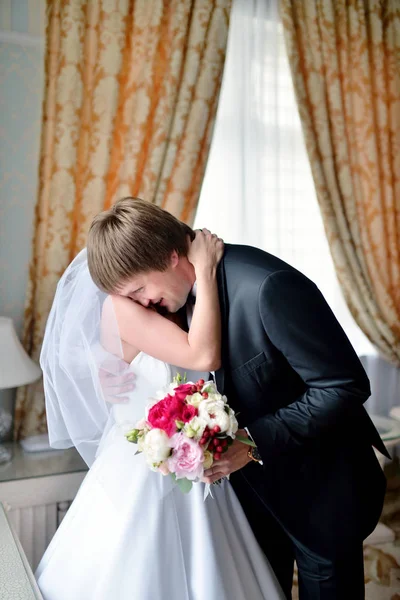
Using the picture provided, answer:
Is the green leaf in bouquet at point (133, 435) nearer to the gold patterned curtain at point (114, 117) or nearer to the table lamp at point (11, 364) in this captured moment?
the table lamp at point (11, 364)

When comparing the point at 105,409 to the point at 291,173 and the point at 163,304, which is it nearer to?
A: the point at 163,304

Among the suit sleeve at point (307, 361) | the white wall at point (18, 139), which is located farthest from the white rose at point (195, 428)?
the white wall at point (18, 139)

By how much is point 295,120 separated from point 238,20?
0.71m

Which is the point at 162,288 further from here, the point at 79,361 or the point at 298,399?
the point at 298,399

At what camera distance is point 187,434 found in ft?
4.56

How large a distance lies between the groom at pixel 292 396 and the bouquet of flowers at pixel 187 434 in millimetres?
96

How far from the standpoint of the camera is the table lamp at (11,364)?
8.36 ft

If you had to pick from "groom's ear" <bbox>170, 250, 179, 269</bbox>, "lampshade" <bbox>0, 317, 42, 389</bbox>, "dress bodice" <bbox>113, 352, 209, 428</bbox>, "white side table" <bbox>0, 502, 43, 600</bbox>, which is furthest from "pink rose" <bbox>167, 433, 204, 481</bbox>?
"lampshade" <bbox>0, 317, 42, 389</bbox>

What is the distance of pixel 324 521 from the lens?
1.68 m

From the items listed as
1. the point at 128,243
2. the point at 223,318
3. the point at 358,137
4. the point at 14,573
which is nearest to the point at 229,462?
the point at 223,318

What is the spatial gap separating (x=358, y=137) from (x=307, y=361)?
8.89 feet

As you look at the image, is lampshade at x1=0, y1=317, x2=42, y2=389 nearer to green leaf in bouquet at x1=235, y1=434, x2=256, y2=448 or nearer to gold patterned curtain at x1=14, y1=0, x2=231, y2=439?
gold patterned curtain at x1=14, y1=0, x2=231, y2=439

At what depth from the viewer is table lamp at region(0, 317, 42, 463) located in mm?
2547

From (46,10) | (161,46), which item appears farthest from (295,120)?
(46,10)
